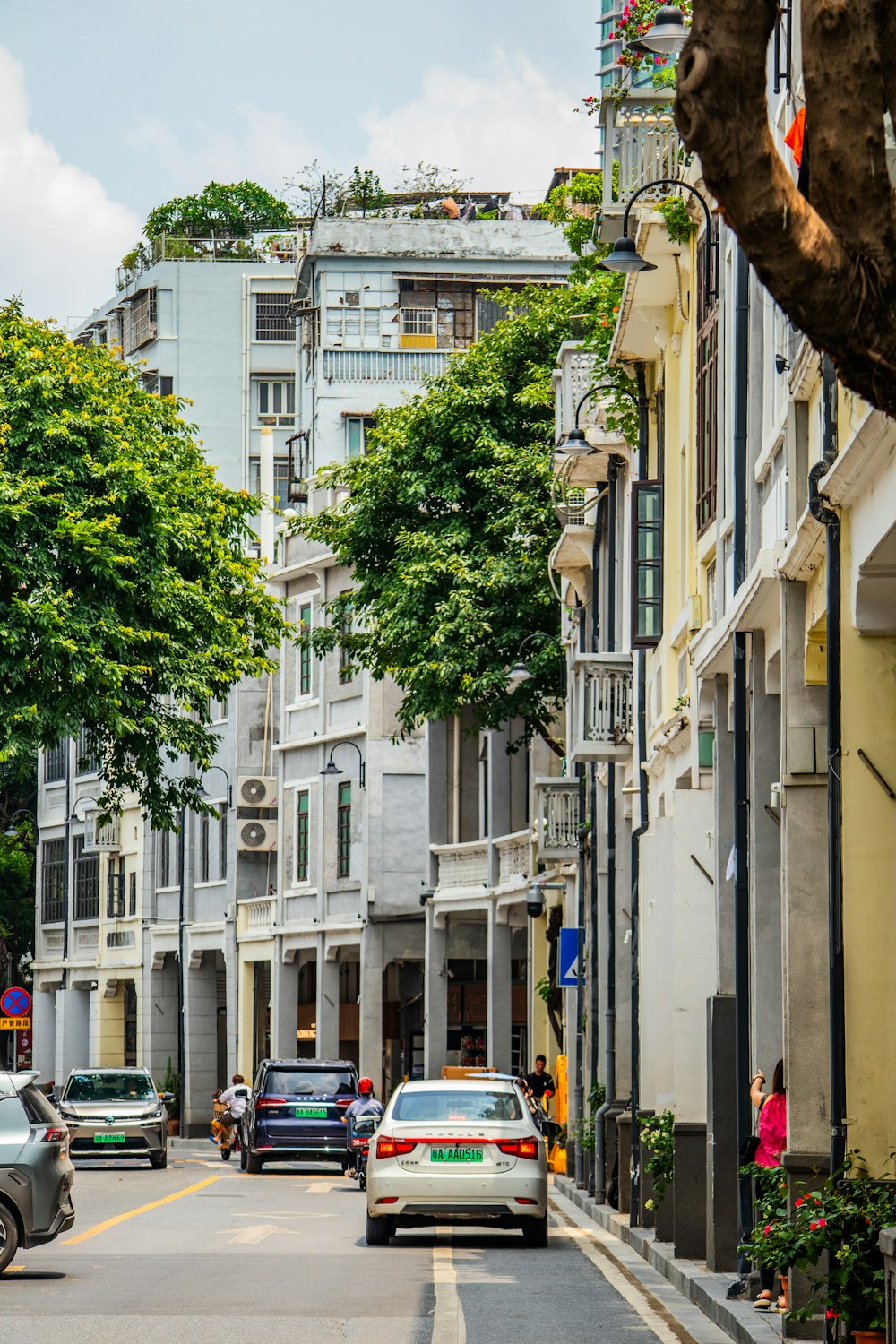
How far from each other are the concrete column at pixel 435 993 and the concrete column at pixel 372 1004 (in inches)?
84.3

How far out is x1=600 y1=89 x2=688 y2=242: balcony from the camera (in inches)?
886

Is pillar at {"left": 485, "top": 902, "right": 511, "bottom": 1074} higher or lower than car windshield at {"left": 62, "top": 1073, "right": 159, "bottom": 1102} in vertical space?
higher

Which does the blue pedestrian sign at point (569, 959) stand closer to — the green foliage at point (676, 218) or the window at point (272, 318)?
the green foliage at point (676, 218)

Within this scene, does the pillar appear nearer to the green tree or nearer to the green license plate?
the green tree

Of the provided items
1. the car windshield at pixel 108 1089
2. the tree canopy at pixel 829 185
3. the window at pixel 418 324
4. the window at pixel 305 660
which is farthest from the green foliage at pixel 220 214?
the tree canopy at pixel 829 185

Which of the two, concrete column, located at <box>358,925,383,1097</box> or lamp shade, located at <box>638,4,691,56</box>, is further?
concrete column, located at <box>358,925,383,1097</box>

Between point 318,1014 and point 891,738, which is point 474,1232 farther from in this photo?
point 318,1014

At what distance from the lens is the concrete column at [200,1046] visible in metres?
58.1

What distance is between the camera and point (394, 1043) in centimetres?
5312

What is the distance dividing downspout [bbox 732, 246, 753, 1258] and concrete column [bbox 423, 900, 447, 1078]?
32216mm

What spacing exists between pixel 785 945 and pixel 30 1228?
21.9 feet

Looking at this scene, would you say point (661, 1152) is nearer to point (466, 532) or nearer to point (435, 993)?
point (466, 532)

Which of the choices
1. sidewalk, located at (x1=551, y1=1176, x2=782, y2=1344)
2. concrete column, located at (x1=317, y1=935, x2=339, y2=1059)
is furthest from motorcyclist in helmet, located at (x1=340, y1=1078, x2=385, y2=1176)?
concrete column, located at (x1=317, y1=935, x2=339, y2=1059)

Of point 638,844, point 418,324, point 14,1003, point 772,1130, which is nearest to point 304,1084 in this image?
point 14,1003
